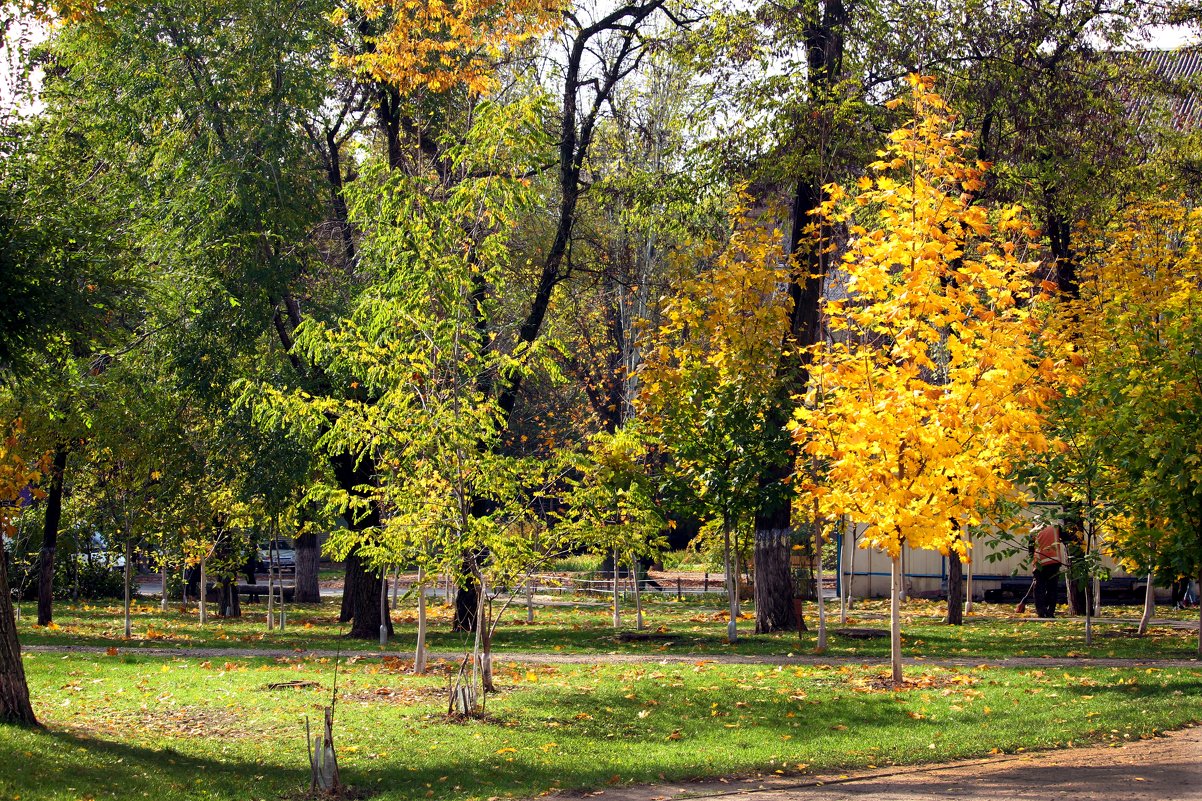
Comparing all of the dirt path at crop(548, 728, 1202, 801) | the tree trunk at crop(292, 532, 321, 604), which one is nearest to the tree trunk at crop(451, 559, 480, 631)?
the dirt path at crop(548, 728, 1202, 801)

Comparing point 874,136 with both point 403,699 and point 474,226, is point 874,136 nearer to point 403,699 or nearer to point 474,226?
point 474,226

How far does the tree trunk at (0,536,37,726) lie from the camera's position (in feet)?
36.0

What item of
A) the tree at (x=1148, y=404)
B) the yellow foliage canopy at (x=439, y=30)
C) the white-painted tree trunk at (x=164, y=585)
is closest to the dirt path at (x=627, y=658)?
the tree at (x=1148, y=404)

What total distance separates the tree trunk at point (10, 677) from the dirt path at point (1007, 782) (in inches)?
199

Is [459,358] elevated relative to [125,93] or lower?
lower

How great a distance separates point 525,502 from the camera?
14461mm

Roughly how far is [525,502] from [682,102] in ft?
77.5

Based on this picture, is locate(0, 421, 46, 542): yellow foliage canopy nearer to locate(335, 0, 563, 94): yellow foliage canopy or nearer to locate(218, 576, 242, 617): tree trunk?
locate(335, 0, 563, 94): yellow foliage canopy

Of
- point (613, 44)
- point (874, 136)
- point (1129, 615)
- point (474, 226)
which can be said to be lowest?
point (1129, 615)

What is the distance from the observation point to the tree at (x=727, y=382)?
19.3 metres

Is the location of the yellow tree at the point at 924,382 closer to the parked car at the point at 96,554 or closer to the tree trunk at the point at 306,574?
the parked car at the point at 96,554

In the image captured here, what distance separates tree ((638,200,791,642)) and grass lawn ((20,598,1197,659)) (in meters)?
1.71

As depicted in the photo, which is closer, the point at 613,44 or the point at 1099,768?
the point at 1099,768

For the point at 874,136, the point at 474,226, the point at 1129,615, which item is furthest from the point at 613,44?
the point at 1129,615
